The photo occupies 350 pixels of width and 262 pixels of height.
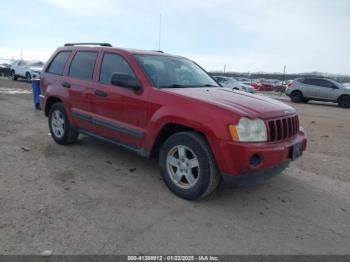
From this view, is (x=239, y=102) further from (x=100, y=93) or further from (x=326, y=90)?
(x=326, y=90)

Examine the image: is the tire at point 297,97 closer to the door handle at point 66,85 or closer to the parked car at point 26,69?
the parked car at point 26,69

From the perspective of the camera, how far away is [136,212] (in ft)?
12.4

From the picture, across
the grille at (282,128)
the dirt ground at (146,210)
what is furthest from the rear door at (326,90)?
the grille at (282,128)

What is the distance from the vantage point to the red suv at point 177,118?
3.74 metres

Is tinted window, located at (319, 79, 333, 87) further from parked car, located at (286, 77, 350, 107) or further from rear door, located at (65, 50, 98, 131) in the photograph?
rear door, located at (65, 50, 98, 131)

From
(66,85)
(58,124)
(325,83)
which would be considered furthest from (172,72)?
(325,83)

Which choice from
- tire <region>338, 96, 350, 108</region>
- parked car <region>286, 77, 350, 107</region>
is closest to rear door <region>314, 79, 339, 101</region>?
parked car <region>286, 77, 350, 107</region>

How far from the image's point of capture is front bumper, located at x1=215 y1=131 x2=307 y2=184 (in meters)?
3.64

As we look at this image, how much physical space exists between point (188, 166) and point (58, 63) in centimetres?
362

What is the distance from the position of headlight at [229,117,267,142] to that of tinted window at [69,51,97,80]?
2.80 metres

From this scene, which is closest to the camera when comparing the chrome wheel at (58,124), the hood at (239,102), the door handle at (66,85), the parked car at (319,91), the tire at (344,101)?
the hood at (239,102)

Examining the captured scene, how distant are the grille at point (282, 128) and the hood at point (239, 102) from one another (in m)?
0.08

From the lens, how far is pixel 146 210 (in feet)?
12.6

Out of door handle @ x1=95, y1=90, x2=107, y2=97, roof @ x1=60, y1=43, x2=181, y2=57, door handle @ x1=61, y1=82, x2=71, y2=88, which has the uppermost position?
roof @ x1=60, y1=43, x2=181, y2=57
